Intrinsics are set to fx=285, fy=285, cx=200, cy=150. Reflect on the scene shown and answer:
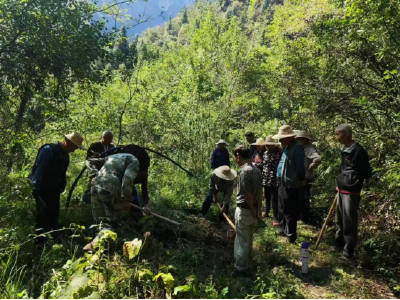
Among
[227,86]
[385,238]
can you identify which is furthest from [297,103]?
[385,238]

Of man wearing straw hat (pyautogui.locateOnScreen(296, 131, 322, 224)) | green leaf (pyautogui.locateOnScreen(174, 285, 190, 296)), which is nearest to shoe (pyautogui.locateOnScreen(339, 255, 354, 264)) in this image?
man wearing straw hat (pyautogui.locateOnScreen(296, 131, 322, 224))

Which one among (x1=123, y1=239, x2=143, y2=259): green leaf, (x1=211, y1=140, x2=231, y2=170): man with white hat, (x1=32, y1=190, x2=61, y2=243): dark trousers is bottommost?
(x1=123, y1=239, x2=143, y2=259): green leaf

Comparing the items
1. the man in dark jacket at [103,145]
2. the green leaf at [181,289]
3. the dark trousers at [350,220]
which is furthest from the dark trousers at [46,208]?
the dark trousers at [350,220]

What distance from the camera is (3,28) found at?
5.55 metres

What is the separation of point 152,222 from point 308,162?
3.15 m

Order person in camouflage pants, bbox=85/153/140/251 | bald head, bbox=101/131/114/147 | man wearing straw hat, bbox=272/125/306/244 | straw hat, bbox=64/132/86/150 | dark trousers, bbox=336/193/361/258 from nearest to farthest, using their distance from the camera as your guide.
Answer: person in camouflage pants, bbox=85/153/140/251, dark trousers, bbox=336/193/361/258, straw hat, bbox=64/132/86/150, man wearing straw hat, bbox=272/125/306/244, bald head, bbox=101/131/114/147

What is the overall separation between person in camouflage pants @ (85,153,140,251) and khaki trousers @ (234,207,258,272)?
1549 mm

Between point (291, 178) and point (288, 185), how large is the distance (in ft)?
0.42

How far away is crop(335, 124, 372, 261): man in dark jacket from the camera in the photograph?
13.7 ft

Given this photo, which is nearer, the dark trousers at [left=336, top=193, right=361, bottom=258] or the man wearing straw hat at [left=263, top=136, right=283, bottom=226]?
the dark trousers at [left=336, top=193, right=361, bottom=258]

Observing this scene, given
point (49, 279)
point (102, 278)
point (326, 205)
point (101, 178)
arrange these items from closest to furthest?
point (102, 278) < point (49, 279) < point (101, 178) < point (326, 205)

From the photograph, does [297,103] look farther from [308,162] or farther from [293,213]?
[293,213]

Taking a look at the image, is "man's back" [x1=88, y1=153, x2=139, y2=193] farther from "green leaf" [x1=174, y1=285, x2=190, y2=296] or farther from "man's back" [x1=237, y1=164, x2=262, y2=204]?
"green leaf" [x1=174, y1=285, x2=190, y2=296]

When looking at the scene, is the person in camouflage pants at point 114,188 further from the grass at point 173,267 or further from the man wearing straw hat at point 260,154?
the man wearing straw hat at point 260,154
